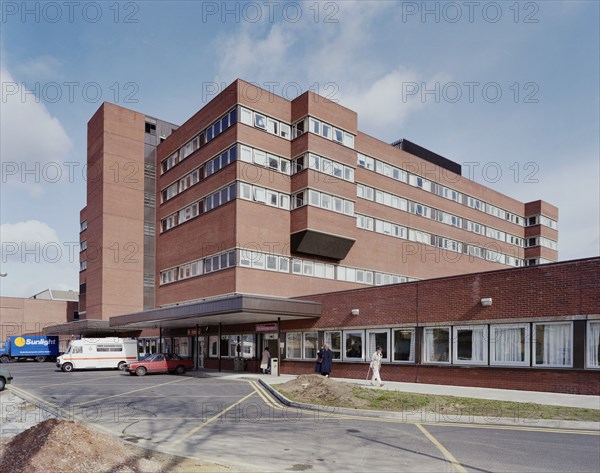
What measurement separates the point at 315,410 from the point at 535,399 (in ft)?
25.3

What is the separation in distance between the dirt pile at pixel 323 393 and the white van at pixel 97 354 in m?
25.8

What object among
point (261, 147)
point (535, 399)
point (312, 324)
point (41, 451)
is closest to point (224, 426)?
point (41, 451)

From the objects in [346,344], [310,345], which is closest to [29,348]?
[310,345]

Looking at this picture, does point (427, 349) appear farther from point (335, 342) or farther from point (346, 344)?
point (335, 342)

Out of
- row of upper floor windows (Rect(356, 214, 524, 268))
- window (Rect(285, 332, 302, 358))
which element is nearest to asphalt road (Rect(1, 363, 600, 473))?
window (Rect(285, 332, 302, 358))

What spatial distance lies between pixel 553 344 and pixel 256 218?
22243 mm

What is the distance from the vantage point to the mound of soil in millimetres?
7531

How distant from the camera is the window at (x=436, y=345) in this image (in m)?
24.8

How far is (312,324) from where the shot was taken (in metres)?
33.2

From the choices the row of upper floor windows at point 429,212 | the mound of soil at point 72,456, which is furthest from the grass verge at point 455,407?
the row of upper floor windows at point 429,212

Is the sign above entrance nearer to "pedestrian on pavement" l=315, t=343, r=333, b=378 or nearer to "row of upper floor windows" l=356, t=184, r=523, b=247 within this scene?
"pedestrian on pavement" l=315, t=343, r=333, b=378

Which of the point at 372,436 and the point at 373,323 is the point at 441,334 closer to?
the point at 373,323

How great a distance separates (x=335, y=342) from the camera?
103 feet

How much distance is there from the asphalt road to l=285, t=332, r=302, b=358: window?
1551cm
